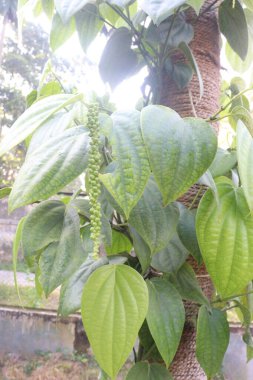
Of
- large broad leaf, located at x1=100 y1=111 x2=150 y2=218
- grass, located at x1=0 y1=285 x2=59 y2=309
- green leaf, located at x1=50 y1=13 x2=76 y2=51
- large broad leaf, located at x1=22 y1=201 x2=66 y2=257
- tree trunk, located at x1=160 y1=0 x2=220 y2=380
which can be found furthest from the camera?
grass, located at x1=0 y1=285 x2=59 y2=309

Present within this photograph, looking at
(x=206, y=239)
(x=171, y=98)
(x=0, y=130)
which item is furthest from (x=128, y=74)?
(x=0, y=130)

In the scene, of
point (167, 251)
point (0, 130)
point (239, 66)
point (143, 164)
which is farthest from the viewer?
point (0, 130)

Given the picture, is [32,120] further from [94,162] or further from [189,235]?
[189,235]

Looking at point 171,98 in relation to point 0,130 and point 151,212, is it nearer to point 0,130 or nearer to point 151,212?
point 151,212

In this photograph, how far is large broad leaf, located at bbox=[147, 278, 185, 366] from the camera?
385 mm

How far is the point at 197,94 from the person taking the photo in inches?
22.0

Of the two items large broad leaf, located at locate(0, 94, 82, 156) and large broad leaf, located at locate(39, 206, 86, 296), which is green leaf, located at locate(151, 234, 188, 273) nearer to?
large broad leaf, located at locate(39, 206, 86, 296)

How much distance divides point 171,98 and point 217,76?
0.29 ft

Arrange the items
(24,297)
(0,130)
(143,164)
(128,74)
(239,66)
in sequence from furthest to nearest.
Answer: (0,130) < (24,297) < (239,66) < (128,74) < (143,164)

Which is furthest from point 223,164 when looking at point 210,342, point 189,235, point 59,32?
point 59,32

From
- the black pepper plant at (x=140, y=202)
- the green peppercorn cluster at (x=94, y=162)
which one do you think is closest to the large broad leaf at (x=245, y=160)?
the black pepper plant at (x=140, y=202)

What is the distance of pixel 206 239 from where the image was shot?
13.9 inches

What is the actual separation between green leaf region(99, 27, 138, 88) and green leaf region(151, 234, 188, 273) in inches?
9.8

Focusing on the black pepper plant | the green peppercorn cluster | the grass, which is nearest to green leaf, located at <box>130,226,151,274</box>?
the black pepper plant
